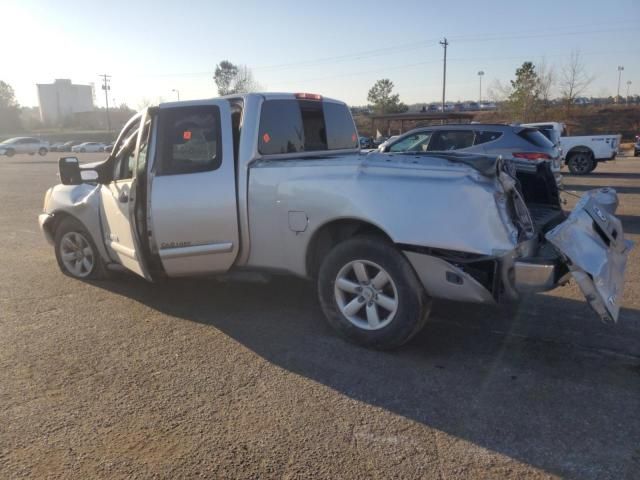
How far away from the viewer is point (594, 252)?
3496mm

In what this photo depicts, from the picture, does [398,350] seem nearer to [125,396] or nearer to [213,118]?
[125,396]

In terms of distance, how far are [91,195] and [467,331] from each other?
398cm

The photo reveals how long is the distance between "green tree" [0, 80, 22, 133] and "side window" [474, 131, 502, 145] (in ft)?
348

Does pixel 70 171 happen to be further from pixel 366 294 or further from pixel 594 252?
pixel 594 252

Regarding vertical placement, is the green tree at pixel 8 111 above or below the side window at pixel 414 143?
above

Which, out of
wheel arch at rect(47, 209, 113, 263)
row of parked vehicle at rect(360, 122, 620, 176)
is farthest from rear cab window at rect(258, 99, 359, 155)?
row of parked vehicle at rect(360, 122, 620, 176)

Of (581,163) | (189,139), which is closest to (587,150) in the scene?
(581,163)

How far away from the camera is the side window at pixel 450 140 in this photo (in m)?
10.7

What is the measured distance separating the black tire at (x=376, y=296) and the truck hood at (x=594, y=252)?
0.97 meters

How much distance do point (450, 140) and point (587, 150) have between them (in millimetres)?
10105

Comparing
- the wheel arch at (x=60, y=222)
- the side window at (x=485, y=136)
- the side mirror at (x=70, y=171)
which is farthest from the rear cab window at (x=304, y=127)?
the side window at (x=485, y=136)

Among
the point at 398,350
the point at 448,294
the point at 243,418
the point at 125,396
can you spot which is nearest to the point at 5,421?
the point at 125,396

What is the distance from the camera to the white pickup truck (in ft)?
59.6

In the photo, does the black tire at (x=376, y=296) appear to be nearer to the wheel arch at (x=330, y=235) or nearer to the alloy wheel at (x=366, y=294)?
the alloy wheel at (x=366, y=294)
